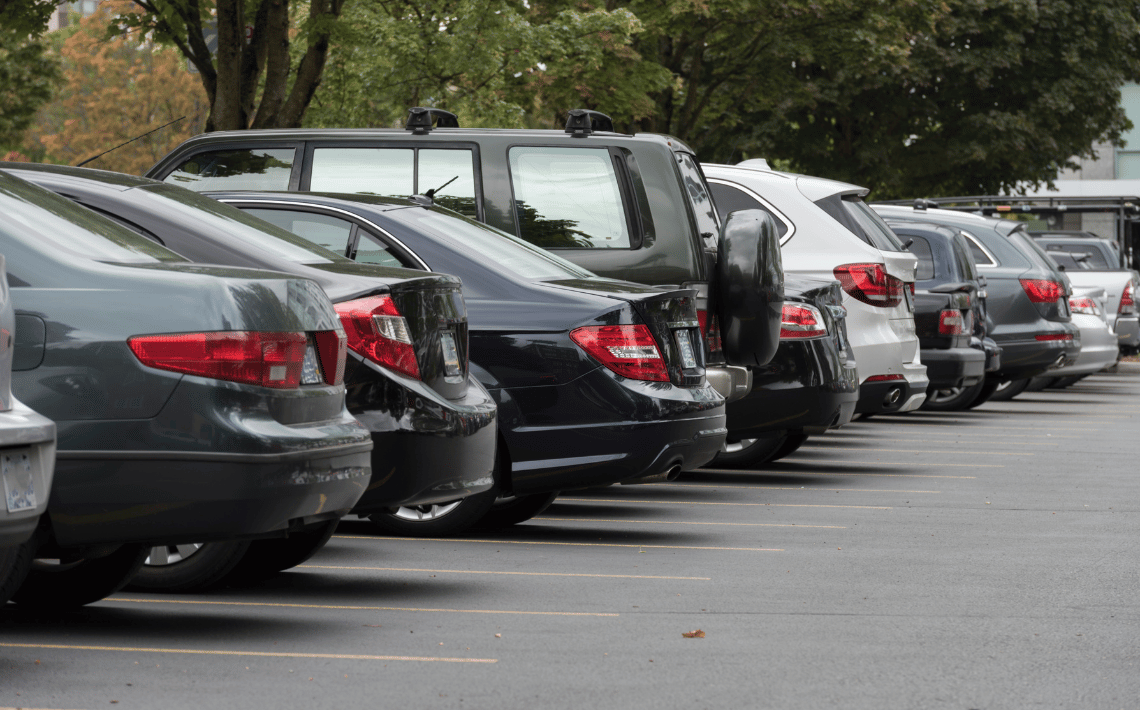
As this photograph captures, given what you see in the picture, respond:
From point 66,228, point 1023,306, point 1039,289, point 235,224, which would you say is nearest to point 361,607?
point 235,224

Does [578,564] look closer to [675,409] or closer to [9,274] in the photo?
[675,409]

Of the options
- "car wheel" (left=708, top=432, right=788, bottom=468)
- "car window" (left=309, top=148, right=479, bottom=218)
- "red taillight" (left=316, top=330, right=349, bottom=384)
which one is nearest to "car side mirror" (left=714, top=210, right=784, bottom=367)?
"car window" (left=309, top=148, right=479, bottom=218)

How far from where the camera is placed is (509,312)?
7848 mm

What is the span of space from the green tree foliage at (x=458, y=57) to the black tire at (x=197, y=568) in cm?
1413

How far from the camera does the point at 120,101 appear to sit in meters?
55.2

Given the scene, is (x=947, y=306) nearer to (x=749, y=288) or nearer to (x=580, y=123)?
(x=749, y=288)

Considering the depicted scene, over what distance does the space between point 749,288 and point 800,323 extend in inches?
43.1

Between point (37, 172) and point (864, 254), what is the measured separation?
6.85 m

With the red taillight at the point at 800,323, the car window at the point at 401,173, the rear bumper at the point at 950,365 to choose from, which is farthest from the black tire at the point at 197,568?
the rear bumper at the point at 950,365

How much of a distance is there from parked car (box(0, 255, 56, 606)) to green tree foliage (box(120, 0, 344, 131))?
12.7 m

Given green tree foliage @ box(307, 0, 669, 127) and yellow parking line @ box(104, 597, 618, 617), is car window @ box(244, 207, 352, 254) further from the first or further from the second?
green tree foliage @ box(307, 0, 669, 127)

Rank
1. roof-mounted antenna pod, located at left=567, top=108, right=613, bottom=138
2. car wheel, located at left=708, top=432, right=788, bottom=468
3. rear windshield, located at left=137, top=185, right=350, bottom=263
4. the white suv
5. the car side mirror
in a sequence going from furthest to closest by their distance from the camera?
the white suv < car wheel, located at left=708, top=432, right=788, bottom=468 < roof-mounted antenna pod, located at left=567, top=108, right=613, bottom=138 < the car side mirror < rear windshield, located at left=137, top=185, right=350, bottom=263

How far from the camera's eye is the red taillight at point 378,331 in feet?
20.8

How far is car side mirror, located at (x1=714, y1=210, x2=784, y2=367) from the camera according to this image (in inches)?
368
